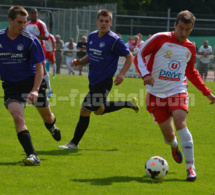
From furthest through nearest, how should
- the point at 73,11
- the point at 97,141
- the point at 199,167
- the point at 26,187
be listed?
the point at 73,11
the point at 97,141
the point at 199,167
the point at 26,187

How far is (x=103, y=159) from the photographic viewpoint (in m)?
7.17

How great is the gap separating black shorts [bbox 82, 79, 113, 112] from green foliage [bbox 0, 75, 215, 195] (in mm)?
687

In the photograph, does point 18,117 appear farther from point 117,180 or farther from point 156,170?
point 156,170

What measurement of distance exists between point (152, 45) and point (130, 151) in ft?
6.92

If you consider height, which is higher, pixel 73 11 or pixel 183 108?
pixel 183 108

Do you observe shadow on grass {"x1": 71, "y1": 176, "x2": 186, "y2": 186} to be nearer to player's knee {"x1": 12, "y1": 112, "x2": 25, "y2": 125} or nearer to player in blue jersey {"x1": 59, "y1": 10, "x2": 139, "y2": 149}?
player's knee {"x1": 12, "y1": 112, "x2": 25, "y2": 125}

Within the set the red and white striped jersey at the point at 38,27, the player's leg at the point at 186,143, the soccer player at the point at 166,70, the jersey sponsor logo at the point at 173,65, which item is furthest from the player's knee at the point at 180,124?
the red and white striped jersey at the point at 38,27

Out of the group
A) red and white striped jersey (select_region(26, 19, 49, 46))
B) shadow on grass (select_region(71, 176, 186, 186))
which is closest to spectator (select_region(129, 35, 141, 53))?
red and white striped jersey (select_region(26, 19, 49, 46))

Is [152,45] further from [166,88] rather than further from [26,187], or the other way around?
[26,187]

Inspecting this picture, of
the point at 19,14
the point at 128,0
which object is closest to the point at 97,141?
the point at 19,14

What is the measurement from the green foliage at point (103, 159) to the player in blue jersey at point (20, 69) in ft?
1.54

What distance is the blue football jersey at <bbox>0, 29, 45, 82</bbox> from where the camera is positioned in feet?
21.6

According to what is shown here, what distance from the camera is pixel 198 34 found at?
111 ft

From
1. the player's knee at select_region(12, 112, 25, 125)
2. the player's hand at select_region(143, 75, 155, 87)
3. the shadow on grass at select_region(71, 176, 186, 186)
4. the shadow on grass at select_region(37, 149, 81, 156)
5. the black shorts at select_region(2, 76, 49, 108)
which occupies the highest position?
the player's hand at select_region(143, 75, 155, 87)
